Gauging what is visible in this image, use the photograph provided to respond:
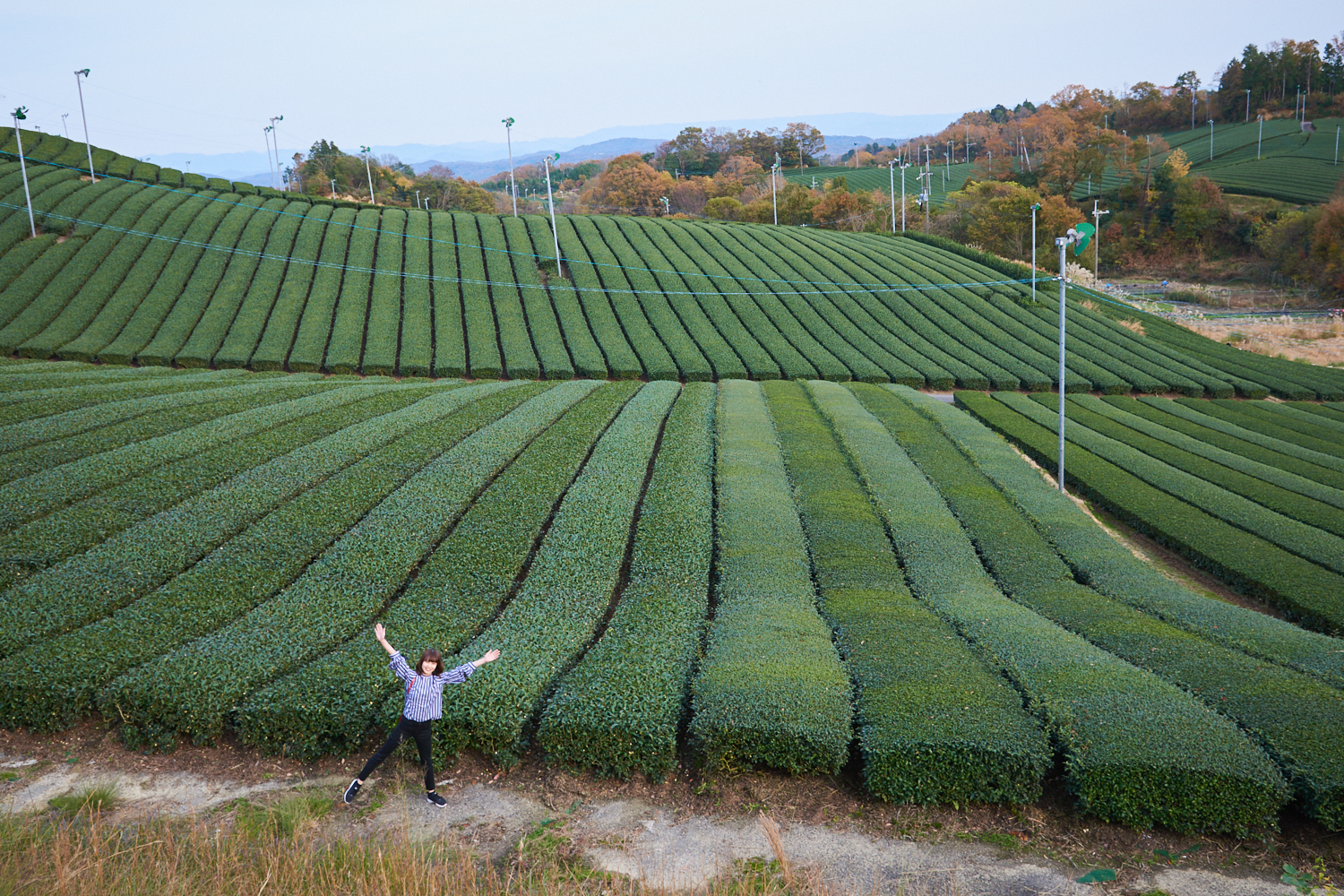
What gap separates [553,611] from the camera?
12.0 m

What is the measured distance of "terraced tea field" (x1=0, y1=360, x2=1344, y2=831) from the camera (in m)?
8.94

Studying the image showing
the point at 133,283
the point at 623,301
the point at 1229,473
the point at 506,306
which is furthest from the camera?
the point at 623,301

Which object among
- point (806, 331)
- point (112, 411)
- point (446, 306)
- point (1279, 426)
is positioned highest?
point (446, 306)

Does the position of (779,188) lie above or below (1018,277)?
above

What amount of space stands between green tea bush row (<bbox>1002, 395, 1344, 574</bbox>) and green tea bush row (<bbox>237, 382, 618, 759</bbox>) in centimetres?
1642

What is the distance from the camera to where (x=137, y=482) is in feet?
50.9

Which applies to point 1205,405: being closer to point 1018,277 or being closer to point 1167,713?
point 1018,277

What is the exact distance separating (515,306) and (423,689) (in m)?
36.2

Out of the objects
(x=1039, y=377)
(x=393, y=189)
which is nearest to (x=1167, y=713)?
(x=1039, y=377)

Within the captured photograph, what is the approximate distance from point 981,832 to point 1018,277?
Result: 49885 mm

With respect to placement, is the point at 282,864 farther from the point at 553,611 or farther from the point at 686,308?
the point at 686,308

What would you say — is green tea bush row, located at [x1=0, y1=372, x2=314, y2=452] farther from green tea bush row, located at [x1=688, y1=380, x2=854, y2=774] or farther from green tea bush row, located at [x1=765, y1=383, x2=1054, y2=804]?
green tea bush row, located at [x1=765, y1=383, x2=1054, y2=804]

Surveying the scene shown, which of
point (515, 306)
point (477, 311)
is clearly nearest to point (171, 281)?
point (477, 311)

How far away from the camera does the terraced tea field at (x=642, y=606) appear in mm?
8938
